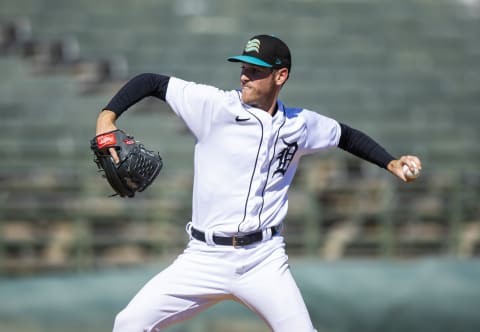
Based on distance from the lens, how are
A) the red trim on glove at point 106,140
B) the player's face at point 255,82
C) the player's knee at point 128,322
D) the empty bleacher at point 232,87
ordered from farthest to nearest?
1. the empty bleacher at point 232,87
2. the player's face at point 255,82
3. the player's knee at point 128,322
4. the red trim on glove at point 106,140

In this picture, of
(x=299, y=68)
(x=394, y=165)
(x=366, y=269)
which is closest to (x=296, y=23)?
(x=299, y=68)

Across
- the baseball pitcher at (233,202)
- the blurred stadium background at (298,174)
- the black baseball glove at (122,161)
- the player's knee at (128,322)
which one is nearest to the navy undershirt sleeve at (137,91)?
the baseball pitcher at (233,202)

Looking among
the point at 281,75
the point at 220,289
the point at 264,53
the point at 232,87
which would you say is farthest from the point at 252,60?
the point at 232,87

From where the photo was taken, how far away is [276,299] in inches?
Answer: 135

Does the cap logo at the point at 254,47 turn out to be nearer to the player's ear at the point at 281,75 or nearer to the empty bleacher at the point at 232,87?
the player's ear at the point at 281,75

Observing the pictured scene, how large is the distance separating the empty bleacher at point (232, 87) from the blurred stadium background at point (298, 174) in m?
0.02

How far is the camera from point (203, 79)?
34.3 ft

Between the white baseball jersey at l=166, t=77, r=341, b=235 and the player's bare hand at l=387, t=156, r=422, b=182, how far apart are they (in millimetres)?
523

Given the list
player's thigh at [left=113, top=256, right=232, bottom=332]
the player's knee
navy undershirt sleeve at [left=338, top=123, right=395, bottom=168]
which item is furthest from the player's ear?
the player's knee

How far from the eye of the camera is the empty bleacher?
8.38m

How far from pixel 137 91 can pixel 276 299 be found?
1.06 m

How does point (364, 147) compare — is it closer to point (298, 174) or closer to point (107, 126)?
point (107, 126)

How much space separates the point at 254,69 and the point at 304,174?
5.55 metres

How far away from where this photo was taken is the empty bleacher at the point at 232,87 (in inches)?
330
